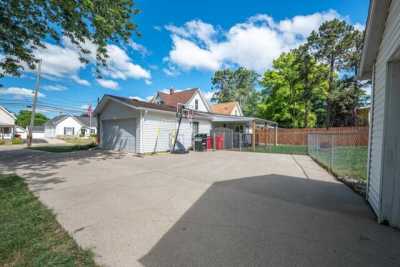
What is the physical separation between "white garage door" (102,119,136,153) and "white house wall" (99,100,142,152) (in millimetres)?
306

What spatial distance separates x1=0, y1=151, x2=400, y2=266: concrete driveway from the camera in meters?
2.05

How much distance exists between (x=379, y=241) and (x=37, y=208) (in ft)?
17.6

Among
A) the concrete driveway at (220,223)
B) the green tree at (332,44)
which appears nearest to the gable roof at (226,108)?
the green tree at (332,44)

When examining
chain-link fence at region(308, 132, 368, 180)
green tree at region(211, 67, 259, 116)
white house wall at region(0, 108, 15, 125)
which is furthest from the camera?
green tree at region(211, 67, 259, 116)

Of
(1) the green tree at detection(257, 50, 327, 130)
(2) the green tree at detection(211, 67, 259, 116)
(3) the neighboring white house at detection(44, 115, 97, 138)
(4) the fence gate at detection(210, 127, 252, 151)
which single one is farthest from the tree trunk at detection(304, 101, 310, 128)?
(3) the neighboring white house at detection(44, 115, 97, 138)

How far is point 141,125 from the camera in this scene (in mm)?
10969

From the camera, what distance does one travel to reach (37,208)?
10.6ft

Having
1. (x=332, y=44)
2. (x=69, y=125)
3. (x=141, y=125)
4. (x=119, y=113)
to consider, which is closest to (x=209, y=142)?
(x=141, y=125)

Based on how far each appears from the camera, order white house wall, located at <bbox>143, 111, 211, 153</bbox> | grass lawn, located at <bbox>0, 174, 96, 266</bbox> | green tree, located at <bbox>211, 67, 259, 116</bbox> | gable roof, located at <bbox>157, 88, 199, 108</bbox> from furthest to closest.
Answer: green tree, located at <bbox>211, 67, 259, 116</bbox>
gable roof, located at <bbox>157, 88, 199, 108</bbox>
white house wall, located at <bbox>143, 111, 211, 153</bbox>
grass lawn, located at <bbox>0, 174, 96, 266</bbox>

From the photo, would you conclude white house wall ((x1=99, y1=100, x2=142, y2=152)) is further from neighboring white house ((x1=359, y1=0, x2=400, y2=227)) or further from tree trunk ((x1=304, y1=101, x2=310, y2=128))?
tree trunk ((x1=304, y1=101, x2=310, y2=128))

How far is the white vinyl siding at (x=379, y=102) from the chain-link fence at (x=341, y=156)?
2.84 metres

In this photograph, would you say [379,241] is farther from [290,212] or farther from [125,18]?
[125,18]

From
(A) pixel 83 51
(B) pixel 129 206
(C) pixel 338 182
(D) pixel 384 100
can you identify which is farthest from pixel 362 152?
(A) pixel 83 51

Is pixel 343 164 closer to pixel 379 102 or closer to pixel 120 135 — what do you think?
pixel 379 102
